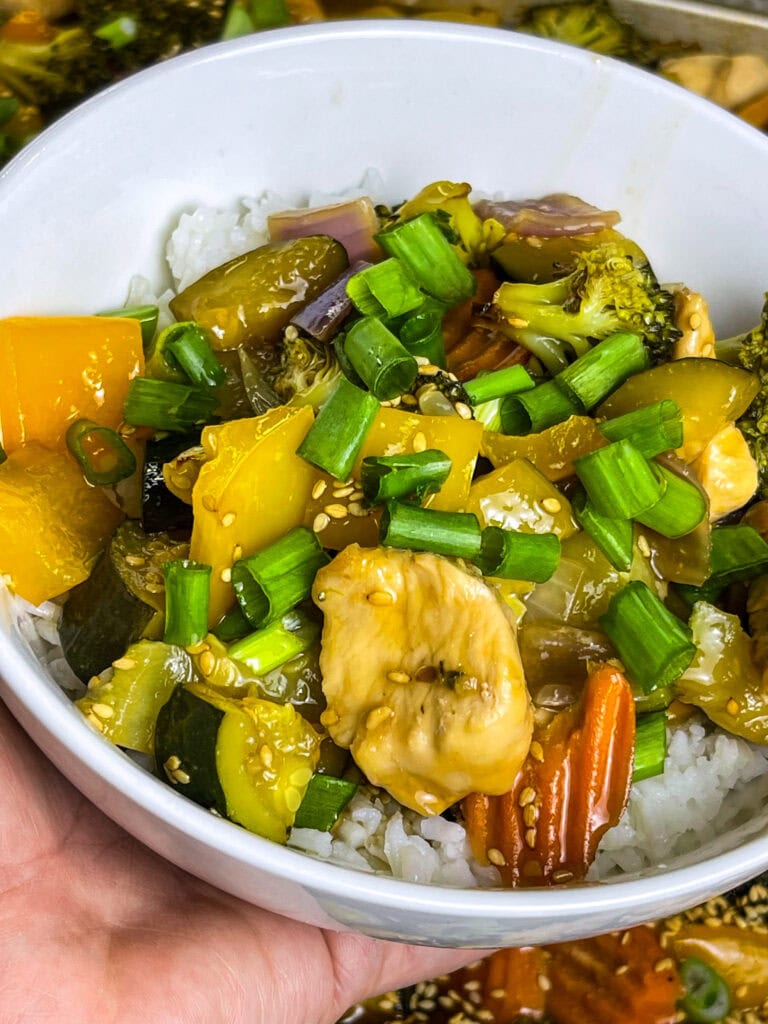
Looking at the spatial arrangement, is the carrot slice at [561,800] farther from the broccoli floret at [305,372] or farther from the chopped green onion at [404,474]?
the broccoli floret at [305,372]

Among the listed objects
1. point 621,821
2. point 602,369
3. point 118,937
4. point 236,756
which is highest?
point 602,369

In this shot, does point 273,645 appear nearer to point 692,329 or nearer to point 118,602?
point 118,602

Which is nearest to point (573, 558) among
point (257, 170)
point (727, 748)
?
point (727, 748)

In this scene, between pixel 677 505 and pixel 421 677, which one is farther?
pixel 677 505

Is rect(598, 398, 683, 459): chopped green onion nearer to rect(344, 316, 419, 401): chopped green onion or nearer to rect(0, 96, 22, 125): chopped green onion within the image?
rect(344, 316, 419, 401): chopped green onion

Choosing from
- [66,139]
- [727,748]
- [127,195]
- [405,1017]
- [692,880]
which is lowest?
[405,1017]

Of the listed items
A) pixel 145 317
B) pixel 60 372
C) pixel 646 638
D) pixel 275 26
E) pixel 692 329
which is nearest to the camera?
pixel 646 638

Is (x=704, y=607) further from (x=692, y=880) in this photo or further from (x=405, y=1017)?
(x=405, y=1017)

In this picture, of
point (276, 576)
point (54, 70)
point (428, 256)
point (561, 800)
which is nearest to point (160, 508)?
point (276, 576)
